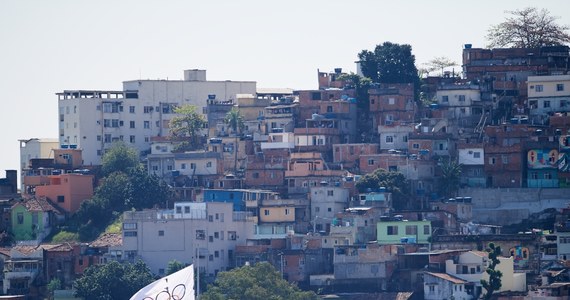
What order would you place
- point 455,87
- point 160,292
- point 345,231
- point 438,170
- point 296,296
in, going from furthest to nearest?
point 455,87 → point 438,170 → point 345,231 → point 296,296 → point 160,292

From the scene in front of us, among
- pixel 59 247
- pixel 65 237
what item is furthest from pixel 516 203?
pixel 65 237

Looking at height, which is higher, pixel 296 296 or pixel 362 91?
pixel 362 91

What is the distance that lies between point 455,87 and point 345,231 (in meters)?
11.5

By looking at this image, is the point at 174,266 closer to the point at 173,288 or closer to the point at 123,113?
the point at 123,113

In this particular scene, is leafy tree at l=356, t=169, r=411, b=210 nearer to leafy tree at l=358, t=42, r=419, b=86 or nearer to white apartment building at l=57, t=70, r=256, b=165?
leafy tree at l=358, t=42, r=419, b=86

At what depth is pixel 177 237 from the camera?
64.2 metres

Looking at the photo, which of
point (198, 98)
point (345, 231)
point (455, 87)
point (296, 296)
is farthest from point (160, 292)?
point (198, 98)

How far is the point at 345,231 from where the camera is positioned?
→ 64.2 metres

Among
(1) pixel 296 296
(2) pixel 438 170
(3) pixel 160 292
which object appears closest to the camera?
(3) pixel 160 292

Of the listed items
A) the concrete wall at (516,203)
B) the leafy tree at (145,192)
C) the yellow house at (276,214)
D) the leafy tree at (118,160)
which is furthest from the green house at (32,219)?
the concrete wall at (516,203)

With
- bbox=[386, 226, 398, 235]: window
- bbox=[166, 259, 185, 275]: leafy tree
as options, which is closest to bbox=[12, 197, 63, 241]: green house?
bbox=[166, 259, 185, 275]: leafy tree

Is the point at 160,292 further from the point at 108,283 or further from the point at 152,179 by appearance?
the point at 152,179

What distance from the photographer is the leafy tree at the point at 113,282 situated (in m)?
60.6

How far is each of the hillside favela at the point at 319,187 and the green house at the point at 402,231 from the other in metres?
0.05
